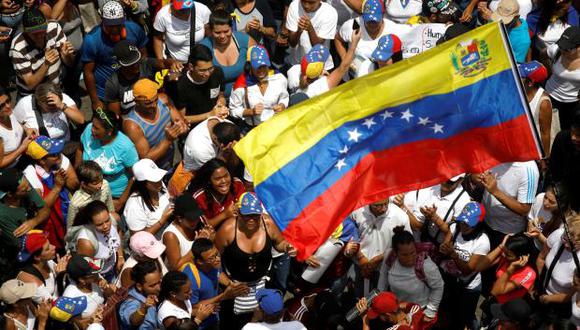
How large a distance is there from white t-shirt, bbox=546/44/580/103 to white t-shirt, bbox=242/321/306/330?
466 cm

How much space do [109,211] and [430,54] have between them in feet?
13.3

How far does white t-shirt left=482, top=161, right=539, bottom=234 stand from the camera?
1141cm

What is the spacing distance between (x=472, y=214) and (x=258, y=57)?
2880 millimetres

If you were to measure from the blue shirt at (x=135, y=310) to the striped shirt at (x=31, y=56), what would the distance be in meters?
3.45

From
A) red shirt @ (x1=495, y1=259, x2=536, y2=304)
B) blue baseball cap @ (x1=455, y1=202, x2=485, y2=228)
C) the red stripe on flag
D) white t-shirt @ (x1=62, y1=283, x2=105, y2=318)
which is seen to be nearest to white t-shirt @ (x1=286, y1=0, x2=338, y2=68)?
blue baseball cap @ (x1=455, y1=202, x2=485, y2=228)

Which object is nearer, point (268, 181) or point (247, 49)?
point (268, 181)

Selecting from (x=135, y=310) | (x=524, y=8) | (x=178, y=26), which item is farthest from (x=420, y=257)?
(x=524, y=8)

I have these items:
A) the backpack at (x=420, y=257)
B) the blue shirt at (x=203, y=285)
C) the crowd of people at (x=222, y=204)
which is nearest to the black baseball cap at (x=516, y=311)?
the crowd of people at (x=222, y=204)

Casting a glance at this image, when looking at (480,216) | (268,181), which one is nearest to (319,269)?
(480,216)

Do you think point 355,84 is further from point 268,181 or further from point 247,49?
point 247,49

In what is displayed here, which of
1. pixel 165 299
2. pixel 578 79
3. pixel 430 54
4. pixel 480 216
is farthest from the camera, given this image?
pixel 578 79

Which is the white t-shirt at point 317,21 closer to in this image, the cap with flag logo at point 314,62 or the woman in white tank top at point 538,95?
the cap with flag logo at point 314,62

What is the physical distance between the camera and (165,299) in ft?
33.7

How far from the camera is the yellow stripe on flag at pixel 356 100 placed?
29.0ft
